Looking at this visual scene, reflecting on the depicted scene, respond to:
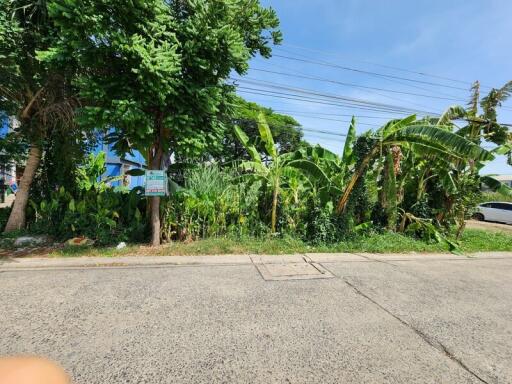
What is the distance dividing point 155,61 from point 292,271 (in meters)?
4.63

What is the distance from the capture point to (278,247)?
7.42 metres

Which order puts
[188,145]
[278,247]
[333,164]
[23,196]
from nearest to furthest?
[188,145] < [278,247] < [23,196] < [333,164]

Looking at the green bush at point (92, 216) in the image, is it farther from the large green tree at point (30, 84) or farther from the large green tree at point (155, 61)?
the large green tree at point (155, 61)

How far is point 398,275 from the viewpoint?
592cm

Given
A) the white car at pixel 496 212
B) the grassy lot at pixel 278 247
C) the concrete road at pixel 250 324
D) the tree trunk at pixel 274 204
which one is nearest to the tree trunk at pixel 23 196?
the grassy lot at pixel 278 247

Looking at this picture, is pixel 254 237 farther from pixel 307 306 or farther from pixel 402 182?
pixel 402 182

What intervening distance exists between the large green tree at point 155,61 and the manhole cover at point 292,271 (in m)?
2.84

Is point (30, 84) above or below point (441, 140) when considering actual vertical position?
above

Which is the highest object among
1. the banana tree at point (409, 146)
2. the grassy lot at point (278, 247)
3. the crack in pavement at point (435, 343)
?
the banana tree at point (409, 146)

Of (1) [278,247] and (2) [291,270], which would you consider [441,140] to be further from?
(2) [291,270]

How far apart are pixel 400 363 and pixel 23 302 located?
4.59 metres

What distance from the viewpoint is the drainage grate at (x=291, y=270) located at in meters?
5.50

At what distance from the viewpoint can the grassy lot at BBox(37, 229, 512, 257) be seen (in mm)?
6660

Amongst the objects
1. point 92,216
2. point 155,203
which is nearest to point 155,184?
point 155,203
